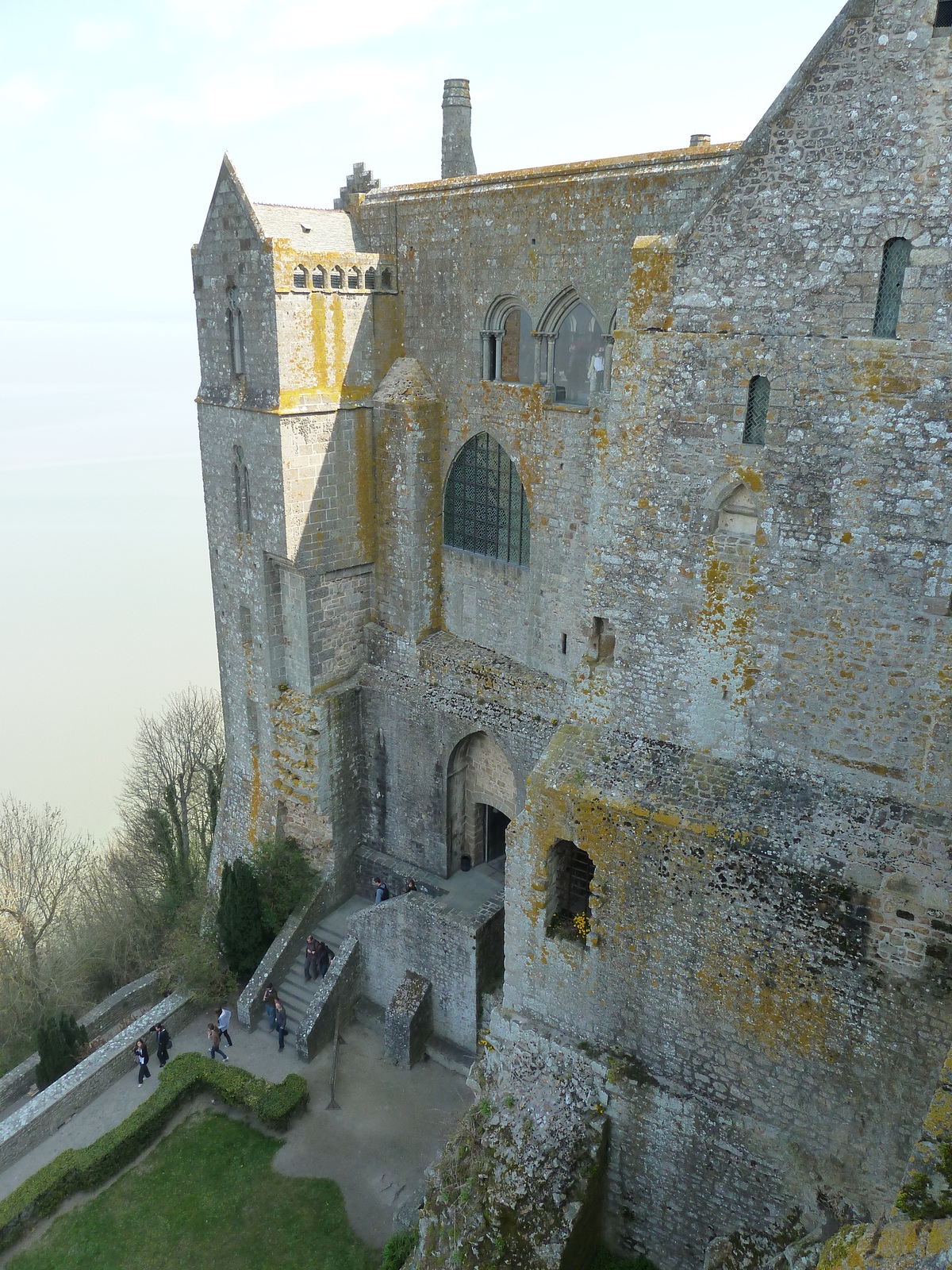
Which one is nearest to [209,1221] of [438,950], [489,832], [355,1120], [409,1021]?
[355,1120]

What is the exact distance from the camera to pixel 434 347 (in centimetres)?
1542

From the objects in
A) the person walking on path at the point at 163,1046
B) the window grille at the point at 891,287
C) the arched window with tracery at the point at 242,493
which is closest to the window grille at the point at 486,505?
the arched window with tracery at the point at 242,493

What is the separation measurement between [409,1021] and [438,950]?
1287mm

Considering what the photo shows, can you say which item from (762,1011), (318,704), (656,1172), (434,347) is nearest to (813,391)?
(762,1011)

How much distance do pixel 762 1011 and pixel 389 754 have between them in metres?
9.79

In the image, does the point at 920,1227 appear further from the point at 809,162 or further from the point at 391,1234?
the point at 391,1234

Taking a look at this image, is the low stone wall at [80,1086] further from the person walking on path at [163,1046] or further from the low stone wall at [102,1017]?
the low stone wall at [102,1017]

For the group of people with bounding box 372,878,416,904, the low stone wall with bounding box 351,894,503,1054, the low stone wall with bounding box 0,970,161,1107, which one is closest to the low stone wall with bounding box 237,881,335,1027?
the group of people with bounding box 372,878,416,904

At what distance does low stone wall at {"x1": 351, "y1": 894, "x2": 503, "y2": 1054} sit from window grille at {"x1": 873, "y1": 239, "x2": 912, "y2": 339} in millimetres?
10657

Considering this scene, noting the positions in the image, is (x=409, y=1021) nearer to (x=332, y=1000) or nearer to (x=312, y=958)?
Result: (x=332, y=1000)

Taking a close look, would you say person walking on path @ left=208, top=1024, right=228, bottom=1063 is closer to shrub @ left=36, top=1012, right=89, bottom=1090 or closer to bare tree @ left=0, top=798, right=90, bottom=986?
shrub @ left=36, top=1012, right=89, bottom=1090

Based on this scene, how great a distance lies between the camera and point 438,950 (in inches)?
590

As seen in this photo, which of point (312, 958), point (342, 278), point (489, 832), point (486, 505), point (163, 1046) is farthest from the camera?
point (489, 832)

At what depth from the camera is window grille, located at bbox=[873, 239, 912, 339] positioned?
278 inches
